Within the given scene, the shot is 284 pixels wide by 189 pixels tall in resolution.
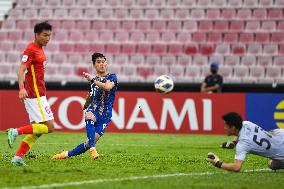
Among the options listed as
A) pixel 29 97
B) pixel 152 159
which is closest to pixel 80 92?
pixel 152 159

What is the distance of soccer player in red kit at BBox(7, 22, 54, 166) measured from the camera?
35.3 feet

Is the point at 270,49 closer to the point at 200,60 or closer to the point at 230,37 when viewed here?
the point at 230,37

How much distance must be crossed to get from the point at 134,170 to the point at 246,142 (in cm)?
186

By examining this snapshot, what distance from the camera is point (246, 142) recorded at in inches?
369

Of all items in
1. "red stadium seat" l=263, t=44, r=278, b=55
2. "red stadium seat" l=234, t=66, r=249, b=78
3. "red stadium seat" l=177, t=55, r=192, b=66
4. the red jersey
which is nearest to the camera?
the red jersey

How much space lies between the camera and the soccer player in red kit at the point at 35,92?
10773 millimetres

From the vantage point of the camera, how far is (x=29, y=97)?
10.9 meters

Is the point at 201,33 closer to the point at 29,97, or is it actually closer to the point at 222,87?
the point at 222,87

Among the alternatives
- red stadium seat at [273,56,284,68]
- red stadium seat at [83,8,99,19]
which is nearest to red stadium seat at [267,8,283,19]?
red stadium seat at [273,56,284,68]

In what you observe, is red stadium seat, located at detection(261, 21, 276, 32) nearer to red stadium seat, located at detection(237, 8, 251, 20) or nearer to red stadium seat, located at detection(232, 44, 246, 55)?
red stadium seat, located at detection(237, 8, 251, 20)

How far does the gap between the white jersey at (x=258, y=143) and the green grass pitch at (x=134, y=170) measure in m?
0.32

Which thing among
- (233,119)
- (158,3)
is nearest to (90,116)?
(233,119)

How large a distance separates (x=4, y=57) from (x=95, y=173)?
1697cm

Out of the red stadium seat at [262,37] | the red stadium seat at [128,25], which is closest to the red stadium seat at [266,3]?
the red stadium seat at [262,37]
